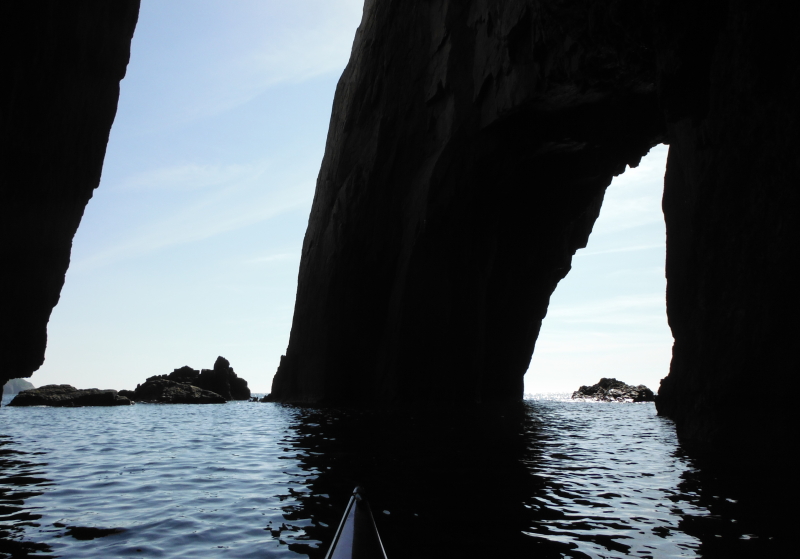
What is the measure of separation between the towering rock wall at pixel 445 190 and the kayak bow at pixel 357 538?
17689mm

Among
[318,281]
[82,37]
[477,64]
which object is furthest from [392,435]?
[318,281]

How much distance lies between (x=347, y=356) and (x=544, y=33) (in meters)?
18.1

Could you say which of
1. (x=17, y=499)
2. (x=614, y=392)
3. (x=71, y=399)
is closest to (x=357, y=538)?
(x=17, y=499)

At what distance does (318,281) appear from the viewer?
33.2m

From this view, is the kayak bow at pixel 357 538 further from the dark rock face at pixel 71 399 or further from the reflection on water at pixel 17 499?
the dark rock face at pixel 71 399

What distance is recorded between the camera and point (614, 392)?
61531 mm

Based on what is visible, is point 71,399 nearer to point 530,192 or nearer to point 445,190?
point 445,190

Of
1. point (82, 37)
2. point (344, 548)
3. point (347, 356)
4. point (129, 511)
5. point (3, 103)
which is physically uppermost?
point (82, 37)

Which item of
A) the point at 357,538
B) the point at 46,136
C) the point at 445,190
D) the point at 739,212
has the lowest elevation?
the point at 357,538

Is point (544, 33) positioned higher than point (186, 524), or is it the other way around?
point (544, 33)

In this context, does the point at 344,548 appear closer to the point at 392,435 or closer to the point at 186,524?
the point at 186,524

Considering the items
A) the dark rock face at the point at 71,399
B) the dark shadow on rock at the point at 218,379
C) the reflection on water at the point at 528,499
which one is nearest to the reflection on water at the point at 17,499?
the reflection on water at the point at 528,499

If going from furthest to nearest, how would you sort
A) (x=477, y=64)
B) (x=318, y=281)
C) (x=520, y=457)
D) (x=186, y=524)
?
(x=318, y=281)
(x=477, y=64)
(x=520, y=457)
(x=186, y=524)

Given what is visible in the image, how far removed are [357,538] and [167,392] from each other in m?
51.5
